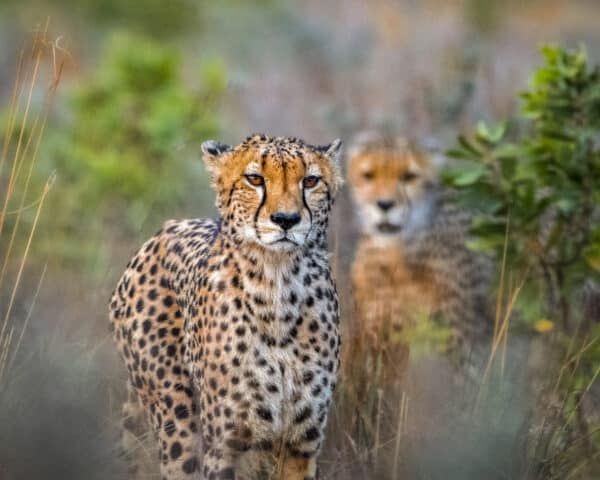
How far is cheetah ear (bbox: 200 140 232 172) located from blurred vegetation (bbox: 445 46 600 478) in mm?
1198

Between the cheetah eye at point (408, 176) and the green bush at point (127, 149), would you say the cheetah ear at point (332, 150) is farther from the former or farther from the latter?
the green bush at point (127, 149)

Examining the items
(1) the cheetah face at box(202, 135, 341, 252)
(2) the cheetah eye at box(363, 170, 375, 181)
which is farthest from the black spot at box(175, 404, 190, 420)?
(2) the cheetah eye at box(363, 170, 375, 181)

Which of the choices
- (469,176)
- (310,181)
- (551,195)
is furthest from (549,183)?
(310,181)

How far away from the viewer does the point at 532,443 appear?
3400 mm

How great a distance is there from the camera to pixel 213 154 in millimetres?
3252

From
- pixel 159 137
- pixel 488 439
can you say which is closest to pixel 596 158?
pixel 488 439

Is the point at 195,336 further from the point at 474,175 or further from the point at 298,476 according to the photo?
the point at 474,175

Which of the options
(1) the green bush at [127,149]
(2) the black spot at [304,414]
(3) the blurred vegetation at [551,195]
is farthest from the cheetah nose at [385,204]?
(2) the black spot at [304,414]

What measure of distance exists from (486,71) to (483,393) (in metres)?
4.26

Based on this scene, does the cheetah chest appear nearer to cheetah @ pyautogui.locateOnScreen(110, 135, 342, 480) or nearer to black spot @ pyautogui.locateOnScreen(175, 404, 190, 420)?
cheetah @ pyautogui.locateOnScreen(110, 135, 342, 480)

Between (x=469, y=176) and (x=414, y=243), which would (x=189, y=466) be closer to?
(x=469, y=176)

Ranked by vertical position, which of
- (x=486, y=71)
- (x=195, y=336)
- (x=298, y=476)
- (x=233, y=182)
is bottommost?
(x=298, y=476)

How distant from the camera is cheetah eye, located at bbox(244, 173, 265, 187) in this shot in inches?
120

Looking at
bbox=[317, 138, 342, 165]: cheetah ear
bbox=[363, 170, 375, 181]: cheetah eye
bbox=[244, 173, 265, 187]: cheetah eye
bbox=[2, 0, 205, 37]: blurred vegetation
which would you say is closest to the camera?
bbox=[244, 173, 265, 187]: cheetah eye
